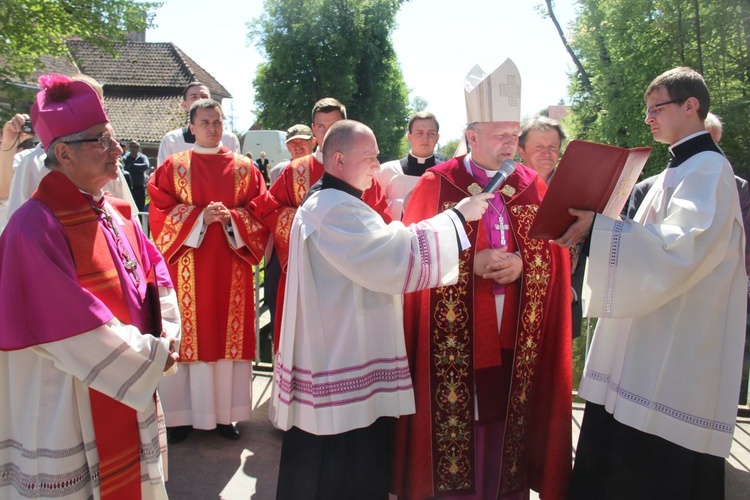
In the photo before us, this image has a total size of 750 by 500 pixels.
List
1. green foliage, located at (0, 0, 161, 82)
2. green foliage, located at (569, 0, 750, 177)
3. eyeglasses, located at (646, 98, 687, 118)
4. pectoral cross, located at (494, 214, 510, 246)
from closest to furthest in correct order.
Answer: eyeglasses, located at (646, 98, 687, 118) < pectoral cross, located at (494, 214, 510, 246) < green foliage, located at (569, 0, 750, 177) < green foliage, located at (0, 0, 161, 82)

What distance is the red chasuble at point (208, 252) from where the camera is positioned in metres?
4.19

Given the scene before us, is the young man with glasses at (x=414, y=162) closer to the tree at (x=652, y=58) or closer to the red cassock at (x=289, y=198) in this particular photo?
the red cassock at (x=289, y=198)

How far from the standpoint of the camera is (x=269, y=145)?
23391 millimetres

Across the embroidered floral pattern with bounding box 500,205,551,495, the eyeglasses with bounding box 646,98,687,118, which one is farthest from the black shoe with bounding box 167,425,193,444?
the eyeglasses with bounding box 646,98,687,118

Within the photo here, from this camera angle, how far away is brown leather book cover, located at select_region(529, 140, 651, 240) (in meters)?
2.51

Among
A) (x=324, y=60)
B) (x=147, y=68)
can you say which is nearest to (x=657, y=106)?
(x=324, y=60)

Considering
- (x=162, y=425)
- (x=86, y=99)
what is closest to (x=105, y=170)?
(x=86, y=99)

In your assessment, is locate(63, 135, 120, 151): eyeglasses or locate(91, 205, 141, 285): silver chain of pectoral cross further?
locate(91, 205, 141, 285): silver chain of pectoral cross

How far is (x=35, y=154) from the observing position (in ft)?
12.8

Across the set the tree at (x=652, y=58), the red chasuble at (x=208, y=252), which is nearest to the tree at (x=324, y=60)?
the tree at (x=652, y=58)

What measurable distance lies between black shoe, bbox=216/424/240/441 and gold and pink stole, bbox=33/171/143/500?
6.06ft

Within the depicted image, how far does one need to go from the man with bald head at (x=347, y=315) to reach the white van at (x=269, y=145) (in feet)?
68.6

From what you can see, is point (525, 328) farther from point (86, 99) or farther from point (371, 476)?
point (86, 99)

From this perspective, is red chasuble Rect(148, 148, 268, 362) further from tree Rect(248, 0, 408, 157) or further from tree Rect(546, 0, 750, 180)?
tree Rect(248, 0, 408, 157)
